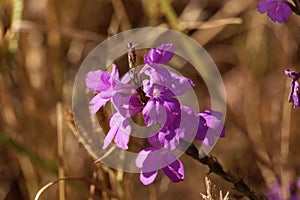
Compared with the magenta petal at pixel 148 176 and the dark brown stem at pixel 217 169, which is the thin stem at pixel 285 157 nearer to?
the dark brown stem at pixel 217 169

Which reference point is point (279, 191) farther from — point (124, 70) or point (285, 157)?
point (124, 70)

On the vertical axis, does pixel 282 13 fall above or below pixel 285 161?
above

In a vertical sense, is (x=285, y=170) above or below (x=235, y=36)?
below

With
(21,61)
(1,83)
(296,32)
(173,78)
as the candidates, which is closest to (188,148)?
(173,78)

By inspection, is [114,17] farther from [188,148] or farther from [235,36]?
[188,148]

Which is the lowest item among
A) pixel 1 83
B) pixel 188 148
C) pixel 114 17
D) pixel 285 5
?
pixel 188 148

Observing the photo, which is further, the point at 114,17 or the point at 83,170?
the point at 114,17

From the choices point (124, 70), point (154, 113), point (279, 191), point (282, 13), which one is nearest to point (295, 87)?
point (282, 13)

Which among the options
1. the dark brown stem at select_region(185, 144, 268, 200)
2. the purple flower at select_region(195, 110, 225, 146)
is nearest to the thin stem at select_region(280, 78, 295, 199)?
the dark brown stem at select_region(185, 144, 268, 200)
